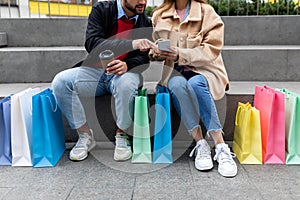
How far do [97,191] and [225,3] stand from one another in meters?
3.35

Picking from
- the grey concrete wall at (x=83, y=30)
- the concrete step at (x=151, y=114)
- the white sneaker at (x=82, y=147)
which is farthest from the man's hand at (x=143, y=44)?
the grey concrete wall at (x=83, y=30)

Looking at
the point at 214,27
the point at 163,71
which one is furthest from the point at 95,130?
the point at 214,27

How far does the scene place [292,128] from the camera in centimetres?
207

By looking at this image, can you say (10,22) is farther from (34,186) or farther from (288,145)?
(288,145)

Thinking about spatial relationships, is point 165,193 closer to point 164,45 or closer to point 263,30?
point 164,45

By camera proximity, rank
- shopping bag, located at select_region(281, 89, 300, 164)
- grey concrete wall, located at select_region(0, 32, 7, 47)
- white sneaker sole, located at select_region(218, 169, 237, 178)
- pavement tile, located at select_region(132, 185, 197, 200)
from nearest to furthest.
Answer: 1. pavement tile, located at select_region(132, 185, 197, 200)
2. white sneaker sole, located at select_region(218, 169, 237, 178)
3. shopping bag, located at select_region(281, 89, 300, 164)
4. grey concrete wall, located at select_region(0, 32, 7, 47)

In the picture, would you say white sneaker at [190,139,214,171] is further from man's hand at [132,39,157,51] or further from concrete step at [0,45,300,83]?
concrete step at [0,45,300,83]

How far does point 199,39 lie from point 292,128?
0.84m

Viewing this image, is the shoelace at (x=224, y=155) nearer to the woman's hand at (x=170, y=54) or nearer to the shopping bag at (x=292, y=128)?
the shopping bag at (x=292, y=128)

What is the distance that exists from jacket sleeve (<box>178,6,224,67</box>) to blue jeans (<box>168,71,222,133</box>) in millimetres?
107

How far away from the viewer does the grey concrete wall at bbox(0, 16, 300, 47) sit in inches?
143

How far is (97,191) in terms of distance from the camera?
1.79 m

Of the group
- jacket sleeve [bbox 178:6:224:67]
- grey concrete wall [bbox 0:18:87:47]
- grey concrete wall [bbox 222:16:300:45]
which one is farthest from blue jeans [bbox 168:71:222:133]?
grey concrete wall [bbox 0:18:87:47]

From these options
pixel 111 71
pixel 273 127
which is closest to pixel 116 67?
pixel 111 71
